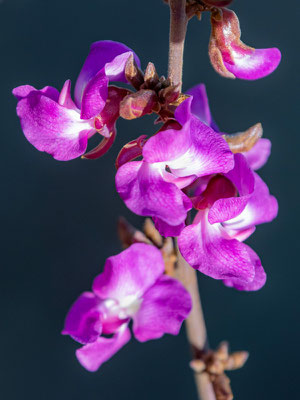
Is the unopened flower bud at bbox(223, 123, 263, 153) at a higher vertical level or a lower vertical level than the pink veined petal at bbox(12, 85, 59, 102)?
lower

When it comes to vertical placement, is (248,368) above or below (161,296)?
below

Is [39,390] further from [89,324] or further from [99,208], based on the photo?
[89,324]

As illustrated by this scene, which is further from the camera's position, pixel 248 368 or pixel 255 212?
pixel 248 368

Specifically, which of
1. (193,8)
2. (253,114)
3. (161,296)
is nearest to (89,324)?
(161,296)

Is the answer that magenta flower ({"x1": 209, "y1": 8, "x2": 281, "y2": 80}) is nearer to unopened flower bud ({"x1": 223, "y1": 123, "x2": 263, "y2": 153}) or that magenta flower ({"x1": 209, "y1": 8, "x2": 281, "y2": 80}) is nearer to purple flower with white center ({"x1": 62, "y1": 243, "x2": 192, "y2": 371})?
unopened flower bud ({"x1": 223, "y1": 123, "x2": 263, "y2": 153})

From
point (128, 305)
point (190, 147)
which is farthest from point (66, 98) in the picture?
point (128, 305)

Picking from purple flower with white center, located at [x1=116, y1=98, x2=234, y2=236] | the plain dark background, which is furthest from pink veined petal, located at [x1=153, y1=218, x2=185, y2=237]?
the plain dark background
